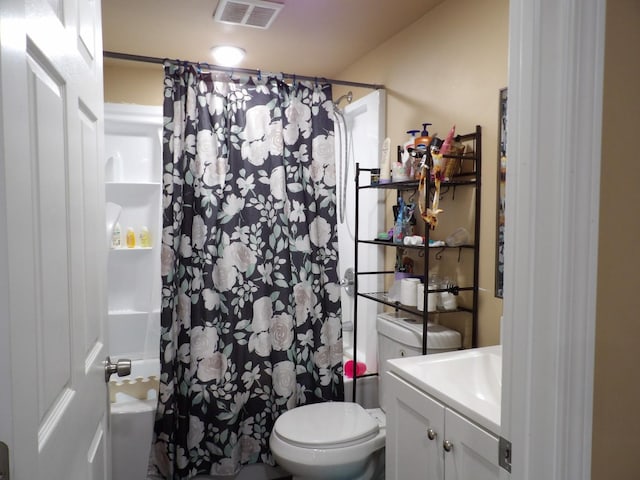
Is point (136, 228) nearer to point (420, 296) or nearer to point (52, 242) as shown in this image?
point (420, 296)

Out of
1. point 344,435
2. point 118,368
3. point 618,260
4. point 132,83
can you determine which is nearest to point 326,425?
point 344,435

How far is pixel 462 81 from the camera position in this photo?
1964mm

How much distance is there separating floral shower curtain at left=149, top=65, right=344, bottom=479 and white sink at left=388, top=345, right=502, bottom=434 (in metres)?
1.04

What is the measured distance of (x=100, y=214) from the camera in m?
1.20

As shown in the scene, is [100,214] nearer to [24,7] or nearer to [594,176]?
[24,7]

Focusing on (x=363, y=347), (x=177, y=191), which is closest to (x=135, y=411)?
(x=177, y=191)

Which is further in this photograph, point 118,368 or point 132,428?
point 132,428

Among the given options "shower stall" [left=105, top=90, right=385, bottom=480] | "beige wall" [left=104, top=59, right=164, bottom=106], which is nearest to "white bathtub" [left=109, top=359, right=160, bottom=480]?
"shower stall" [left=105, top=90, right=385, bottom=480]

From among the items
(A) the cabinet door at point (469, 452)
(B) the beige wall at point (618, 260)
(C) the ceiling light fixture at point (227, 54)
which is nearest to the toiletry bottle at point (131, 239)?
(C) the ceiling light fixture at point (227, 54)

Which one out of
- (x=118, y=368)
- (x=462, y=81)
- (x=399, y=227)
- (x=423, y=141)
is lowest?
(x=118, y=368)

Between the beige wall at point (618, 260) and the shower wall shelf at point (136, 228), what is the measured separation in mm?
2774

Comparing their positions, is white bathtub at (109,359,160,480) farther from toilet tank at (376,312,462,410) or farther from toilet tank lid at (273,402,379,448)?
toilet tank at (376,312,462,410)

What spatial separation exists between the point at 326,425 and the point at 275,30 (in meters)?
1.97

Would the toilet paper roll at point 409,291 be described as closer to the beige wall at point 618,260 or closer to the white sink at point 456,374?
the white sink at point 456,374
